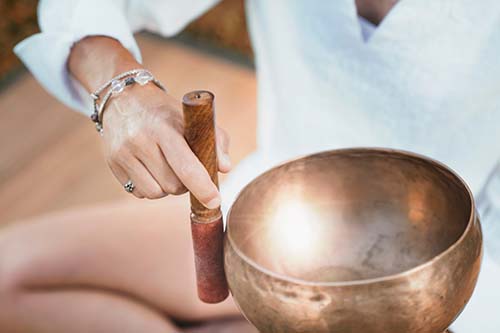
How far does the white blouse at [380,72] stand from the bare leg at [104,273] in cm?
11

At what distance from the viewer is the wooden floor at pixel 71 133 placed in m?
1.87

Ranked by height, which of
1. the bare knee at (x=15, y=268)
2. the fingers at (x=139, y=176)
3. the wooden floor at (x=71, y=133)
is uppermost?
the fingers at (x=139, y=176)

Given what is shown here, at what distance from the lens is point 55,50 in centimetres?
89

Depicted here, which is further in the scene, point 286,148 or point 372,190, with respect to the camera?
point 286,148

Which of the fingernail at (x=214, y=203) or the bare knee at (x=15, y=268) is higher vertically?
the fingernail at (x=214, y=203)

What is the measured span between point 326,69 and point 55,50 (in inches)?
12.2

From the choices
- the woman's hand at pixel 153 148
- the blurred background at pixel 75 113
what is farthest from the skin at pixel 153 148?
the blurred background at pixel 75 113

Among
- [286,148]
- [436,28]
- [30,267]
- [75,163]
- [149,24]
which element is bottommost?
[75,163]

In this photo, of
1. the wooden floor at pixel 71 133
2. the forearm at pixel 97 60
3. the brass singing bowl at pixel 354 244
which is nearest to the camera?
the brass singing bowl at pixel 354 244

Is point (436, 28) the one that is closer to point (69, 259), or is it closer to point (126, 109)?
point (126, 109)

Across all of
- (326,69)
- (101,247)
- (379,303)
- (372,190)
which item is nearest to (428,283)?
(379,303)

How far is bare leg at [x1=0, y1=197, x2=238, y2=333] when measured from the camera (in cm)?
103

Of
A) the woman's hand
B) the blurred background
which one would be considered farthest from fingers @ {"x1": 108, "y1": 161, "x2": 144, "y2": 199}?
the blurred background

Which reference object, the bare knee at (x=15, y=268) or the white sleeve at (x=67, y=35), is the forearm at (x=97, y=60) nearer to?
the white sleeve at (x=67, y=35)
